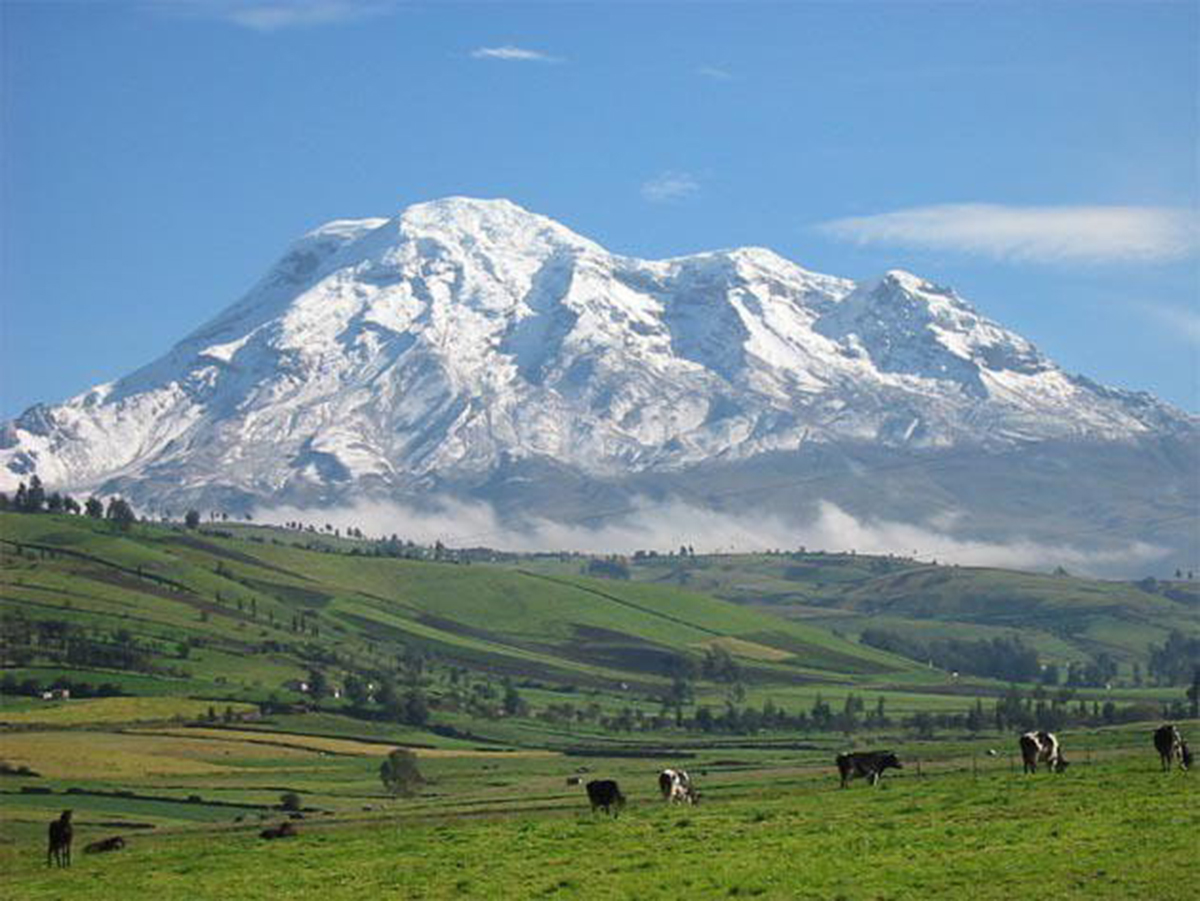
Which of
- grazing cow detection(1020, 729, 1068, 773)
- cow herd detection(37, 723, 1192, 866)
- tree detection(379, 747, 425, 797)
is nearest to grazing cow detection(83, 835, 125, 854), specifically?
cow herd detection(37, 723, 1192, 866)

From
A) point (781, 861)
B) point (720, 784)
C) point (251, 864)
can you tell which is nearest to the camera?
point (781, 861)

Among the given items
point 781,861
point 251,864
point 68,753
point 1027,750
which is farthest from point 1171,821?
point 68,753

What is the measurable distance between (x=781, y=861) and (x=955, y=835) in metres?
5.95

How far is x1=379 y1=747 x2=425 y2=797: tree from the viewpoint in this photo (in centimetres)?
16557

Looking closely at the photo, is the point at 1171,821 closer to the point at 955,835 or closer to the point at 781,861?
the point at 955,835

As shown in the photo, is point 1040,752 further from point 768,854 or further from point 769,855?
point 769,855

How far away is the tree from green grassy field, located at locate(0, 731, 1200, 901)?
92.3m

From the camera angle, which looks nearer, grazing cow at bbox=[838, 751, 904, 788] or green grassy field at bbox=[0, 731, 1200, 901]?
green grassy field at bbox=[0, 731, 1200, 901]

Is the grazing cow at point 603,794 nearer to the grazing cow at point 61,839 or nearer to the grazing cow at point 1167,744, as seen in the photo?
the grazing cow at point 61,839

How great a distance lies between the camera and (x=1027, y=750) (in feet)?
241

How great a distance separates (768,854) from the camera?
52656 mm

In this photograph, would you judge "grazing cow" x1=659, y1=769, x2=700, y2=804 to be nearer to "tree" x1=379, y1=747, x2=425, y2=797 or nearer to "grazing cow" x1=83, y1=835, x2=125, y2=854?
"grazing cow" x1=83, y1=835, x2=125, y2=854

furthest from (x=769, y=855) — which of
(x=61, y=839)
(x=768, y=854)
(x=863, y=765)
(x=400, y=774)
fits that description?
(x=400, y=774)

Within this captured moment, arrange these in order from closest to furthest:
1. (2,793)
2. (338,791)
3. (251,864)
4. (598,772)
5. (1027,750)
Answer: (251,864) → (1027,750) → (2,793) → (338,791) → (598,772)
